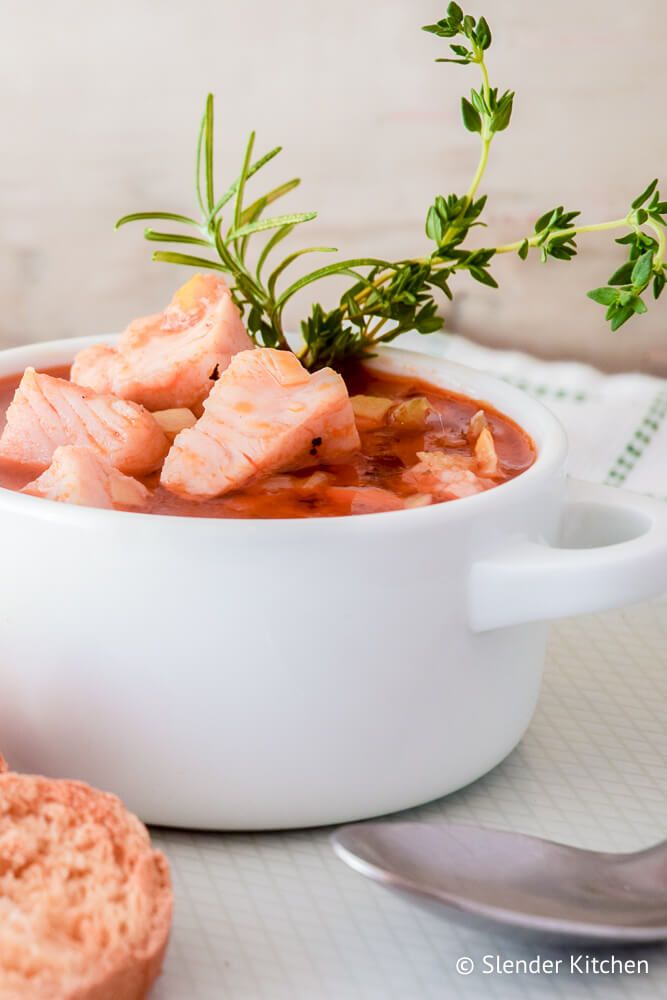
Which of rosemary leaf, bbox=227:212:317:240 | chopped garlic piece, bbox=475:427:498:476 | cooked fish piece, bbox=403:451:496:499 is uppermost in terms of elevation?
rosemary leaf, bbox=227:212:317:240

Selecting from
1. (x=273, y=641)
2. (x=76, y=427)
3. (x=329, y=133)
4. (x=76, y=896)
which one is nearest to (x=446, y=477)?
(x=273, y=641)

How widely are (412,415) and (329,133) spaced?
197 cm

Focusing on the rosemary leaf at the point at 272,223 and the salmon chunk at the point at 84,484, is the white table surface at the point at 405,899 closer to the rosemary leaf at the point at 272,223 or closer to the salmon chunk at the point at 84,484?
the salmon chunk at the point at 84,484

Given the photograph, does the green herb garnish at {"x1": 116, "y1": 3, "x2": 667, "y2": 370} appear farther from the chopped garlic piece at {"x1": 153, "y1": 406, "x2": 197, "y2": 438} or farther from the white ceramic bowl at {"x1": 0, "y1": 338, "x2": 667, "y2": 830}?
the white ceramic bowl at {"x1": 0, "y1": 338, "x2": 667, "y2": 830}

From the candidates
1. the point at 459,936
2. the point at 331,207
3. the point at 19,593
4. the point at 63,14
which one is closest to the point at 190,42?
the point at 63,14

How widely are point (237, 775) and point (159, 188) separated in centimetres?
246

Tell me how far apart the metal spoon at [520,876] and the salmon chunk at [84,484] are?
39 cm

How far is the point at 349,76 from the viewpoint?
10.8ft

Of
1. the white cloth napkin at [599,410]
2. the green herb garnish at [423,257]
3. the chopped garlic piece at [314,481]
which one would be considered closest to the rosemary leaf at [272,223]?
the green herb garnish at [423,257]

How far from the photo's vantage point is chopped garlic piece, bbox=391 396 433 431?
5.15 feet

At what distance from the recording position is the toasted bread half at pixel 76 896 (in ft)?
3.21

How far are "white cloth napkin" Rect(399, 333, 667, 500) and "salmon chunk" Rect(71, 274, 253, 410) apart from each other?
1015mm

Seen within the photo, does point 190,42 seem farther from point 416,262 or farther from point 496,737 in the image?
point 496,737

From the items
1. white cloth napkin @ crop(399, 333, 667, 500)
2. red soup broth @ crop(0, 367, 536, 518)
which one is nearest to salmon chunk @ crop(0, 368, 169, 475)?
red soup broth @ crop(0, 367, 536, 518)
